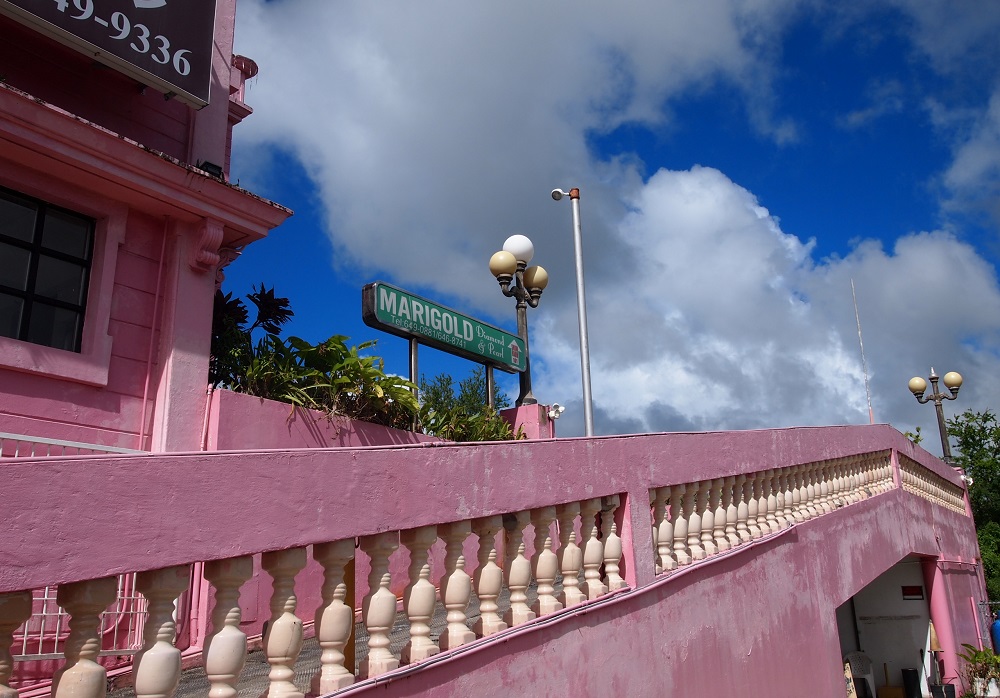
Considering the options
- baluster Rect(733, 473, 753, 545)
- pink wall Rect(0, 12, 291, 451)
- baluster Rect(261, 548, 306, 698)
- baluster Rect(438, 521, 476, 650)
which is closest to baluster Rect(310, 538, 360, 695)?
baluster Rect(261, 548, 306, 698)

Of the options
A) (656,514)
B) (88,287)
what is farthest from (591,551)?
(88,287)

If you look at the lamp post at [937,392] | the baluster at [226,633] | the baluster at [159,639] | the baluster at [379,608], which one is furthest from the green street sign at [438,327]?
the lamp post at [937,392]

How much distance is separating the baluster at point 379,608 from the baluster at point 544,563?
2.96 feet

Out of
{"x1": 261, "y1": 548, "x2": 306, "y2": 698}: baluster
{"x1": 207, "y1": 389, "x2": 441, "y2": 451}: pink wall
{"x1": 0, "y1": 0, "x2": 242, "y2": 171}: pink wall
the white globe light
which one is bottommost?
{"x1": 261, "y1": 548, "x2": 306, "y2": 698}: baluster

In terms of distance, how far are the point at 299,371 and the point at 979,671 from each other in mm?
9554

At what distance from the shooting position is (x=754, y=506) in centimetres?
584

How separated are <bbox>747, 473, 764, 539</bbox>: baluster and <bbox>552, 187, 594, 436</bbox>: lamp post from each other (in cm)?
267

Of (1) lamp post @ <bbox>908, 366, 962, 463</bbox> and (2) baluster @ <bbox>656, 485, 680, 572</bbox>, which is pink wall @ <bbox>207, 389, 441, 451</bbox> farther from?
(1) lamp post @ <bbox>908, 366, 962, 463</bbox>

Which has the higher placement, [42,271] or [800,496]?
[42,271]

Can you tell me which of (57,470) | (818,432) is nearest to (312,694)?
(57,470)

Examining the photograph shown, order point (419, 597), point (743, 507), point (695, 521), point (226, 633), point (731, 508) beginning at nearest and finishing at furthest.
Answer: point (226, 633)
point (419, 597)
point (695, 521)
point (731, 508)
point (743, 507)

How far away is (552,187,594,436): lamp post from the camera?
9.25m

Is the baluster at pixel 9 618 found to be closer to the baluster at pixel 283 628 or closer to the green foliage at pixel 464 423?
the baluster at pixel 283 628

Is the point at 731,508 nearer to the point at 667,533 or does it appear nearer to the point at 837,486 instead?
the point at 667,533
